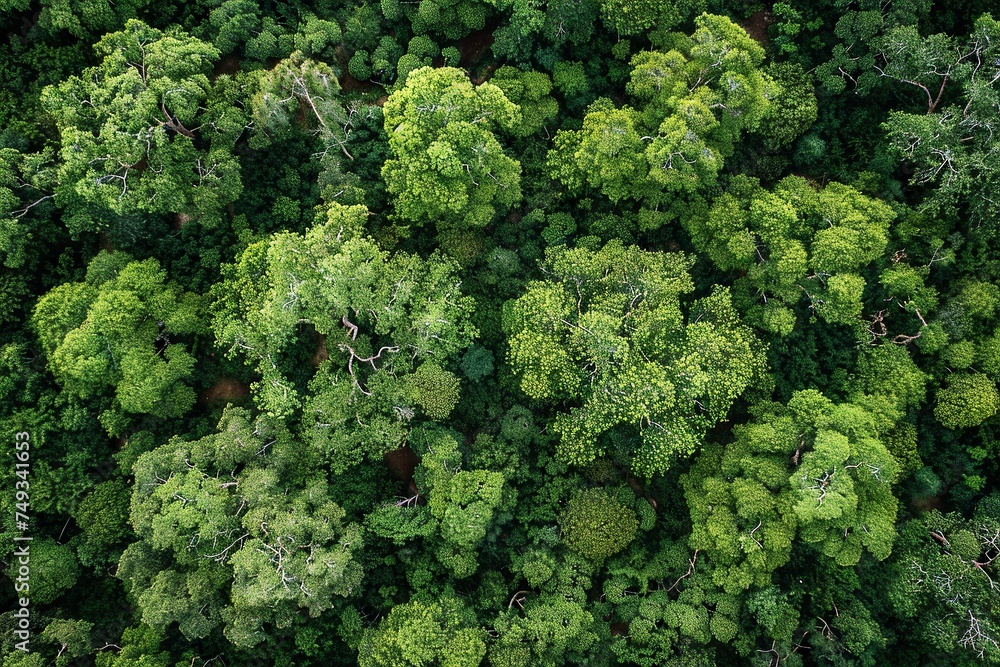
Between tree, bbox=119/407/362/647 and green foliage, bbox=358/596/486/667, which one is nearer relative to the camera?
tree, bbox=119/407/362/647

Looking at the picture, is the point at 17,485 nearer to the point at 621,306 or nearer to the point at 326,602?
the point at 326,602

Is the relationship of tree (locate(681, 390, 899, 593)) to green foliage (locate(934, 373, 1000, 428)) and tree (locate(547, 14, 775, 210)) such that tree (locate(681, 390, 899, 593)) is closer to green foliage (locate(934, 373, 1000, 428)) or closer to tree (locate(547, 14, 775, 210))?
green foliage (locate(934, 373, 1000, 428))

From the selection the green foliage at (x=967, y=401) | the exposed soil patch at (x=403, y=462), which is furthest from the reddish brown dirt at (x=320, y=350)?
the green foliage at (x=967, y=401)

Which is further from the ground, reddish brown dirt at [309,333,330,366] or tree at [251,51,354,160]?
tree at [251,51,354,160]

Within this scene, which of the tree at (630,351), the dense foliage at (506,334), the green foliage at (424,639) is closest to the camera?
the green foliage at (424,639)

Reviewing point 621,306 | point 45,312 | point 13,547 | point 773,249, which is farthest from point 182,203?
point 773,249

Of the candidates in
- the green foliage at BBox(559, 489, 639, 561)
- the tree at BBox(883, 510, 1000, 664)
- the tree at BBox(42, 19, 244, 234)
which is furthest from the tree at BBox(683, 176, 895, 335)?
the tree at BBox(42, 19, 244, 234)

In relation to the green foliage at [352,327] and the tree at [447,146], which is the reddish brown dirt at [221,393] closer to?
the green foliage at [352,327]
